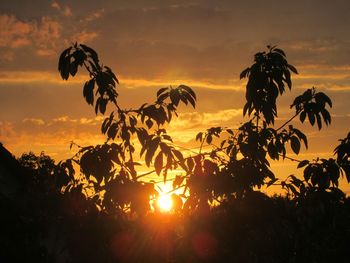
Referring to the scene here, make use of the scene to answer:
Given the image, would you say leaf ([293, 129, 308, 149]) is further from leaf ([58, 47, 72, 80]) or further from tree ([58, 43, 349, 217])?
leaf ([58, 47, 72, 80])

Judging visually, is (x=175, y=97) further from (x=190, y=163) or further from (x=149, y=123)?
(x=190, y=163)

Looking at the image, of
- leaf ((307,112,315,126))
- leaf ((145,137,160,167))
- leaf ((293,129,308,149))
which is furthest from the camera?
leaf ((293,129,308,149))

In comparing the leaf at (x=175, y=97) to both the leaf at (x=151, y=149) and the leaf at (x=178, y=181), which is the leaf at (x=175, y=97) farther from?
the leaf at (x=178, y=181)

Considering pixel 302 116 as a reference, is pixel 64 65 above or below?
above

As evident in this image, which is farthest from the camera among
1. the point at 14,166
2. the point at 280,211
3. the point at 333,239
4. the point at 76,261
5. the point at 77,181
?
the point at 14,166

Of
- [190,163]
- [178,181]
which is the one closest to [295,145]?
[190,163]

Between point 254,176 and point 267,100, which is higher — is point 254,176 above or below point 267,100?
below

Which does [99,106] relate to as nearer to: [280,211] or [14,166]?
[280,211]

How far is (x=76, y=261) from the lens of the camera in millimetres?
9977

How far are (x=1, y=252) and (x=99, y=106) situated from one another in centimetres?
Result: 273

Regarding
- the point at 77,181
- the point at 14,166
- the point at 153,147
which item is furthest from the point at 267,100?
the point at 14,166

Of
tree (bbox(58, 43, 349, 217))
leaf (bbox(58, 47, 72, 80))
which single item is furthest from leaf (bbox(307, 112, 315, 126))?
leaf (bbox(58, 47, 72, 80))

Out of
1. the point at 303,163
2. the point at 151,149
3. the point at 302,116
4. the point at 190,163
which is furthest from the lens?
the point at 303,163

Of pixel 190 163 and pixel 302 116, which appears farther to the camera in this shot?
pixel 302 116
